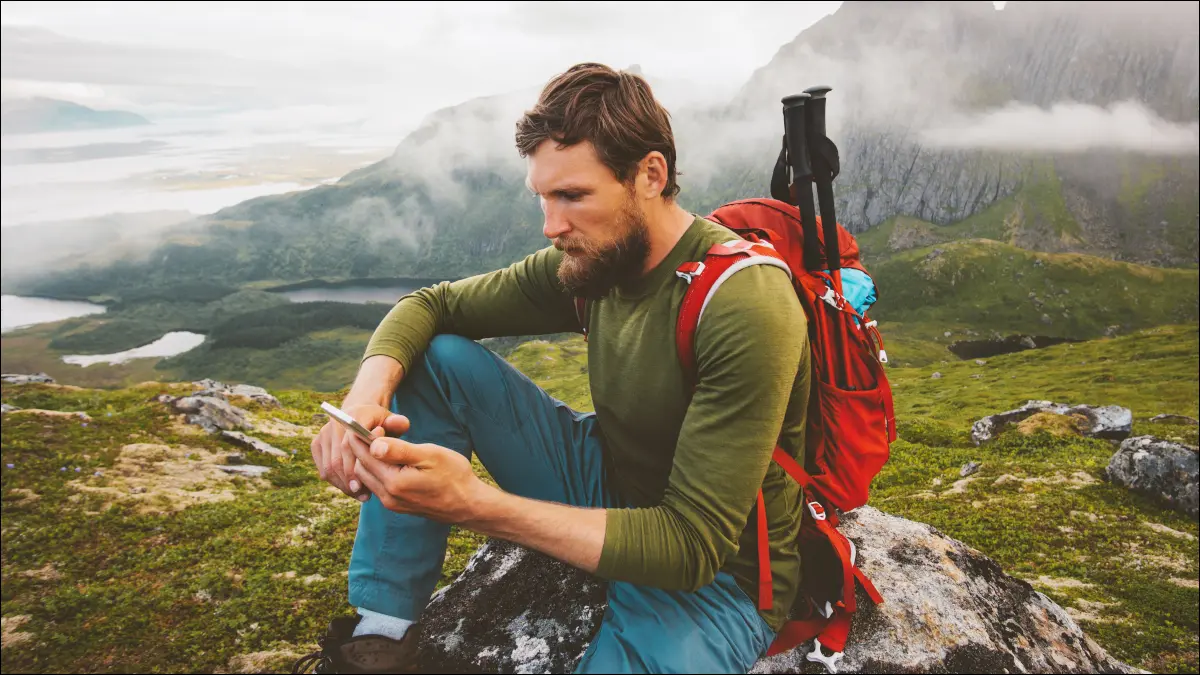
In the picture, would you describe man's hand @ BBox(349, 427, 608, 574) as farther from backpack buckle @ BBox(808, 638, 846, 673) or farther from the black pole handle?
the black pole handle

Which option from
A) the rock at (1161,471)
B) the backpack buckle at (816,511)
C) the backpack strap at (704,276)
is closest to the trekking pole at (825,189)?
the backpack strap at (704,276)

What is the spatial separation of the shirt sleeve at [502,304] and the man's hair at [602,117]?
55.9 inches

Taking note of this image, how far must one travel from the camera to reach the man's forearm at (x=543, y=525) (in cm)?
350

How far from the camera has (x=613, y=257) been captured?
434cm

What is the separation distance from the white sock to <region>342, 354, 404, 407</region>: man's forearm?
151 centimetres

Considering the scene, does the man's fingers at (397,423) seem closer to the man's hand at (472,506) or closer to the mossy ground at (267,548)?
the man's hand at (472,506)

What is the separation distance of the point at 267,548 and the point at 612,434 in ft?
32.8

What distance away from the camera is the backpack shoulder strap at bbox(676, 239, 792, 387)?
379 cm

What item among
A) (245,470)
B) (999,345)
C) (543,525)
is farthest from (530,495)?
(999,345)

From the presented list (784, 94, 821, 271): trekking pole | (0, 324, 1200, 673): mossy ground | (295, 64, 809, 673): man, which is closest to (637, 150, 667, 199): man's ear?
(295, 64, 809, 673): man

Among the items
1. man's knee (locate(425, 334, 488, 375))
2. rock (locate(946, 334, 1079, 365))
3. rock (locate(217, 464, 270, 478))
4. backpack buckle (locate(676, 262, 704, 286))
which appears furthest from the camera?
rock (locate(946, 334, 1079, 365))

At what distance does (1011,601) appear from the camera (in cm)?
584

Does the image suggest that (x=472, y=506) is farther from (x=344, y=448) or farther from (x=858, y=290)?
(x=858, y=290)

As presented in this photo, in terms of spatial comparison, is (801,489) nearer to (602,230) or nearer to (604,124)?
(602,230)
